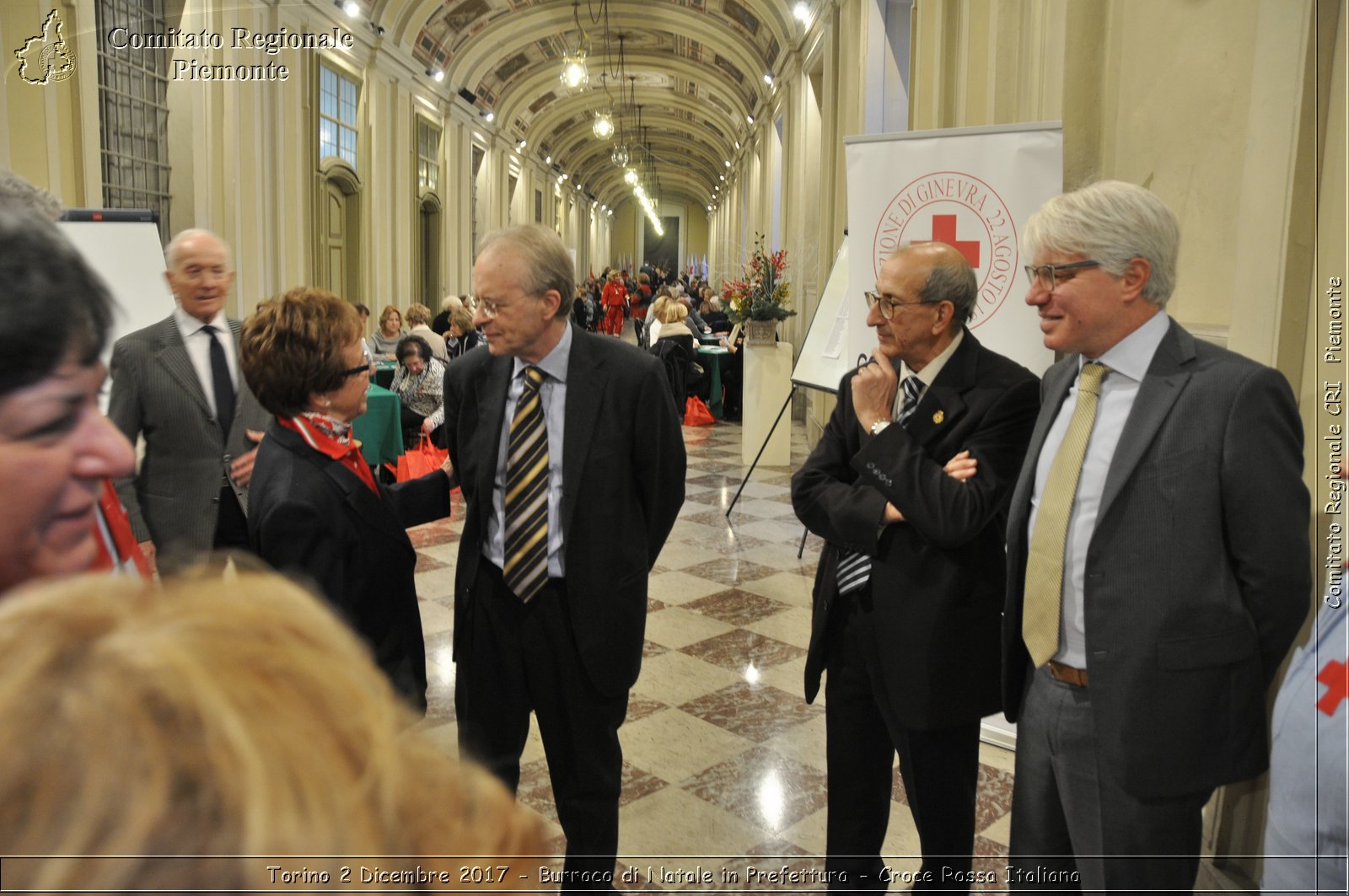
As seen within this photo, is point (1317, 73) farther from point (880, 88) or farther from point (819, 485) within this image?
point (880, 88)

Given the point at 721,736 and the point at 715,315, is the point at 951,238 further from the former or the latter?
the point at 715,315

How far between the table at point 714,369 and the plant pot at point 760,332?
3.27 metres

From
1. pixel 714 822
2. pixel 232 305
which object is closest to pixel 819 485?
pixel 714 822

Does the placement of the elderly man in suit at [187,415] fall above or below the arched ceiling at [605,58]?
below

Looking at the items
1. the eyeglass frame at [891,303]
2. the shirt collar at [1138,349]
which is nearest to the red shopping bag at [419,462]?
the eyeglass frame at [891,303]

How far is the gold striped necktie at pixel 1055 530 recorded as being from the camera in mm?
1835

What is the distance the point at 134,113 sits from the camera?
8.22m

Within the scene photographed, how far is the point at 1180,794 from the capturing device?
5.58 ft

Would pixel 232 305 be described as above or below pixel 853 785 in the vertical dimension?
above

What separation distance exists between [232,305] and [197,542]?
7203mm

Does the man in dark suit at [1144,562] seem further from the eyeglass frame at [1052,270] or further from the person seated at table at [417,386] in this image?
the person seated at table at [417,386]

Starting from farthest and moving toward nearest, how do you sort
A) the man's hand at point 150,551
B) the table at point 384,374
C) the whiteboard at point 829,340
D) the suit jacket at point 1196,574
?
the table at point 384,374
the whiteboard at point 829,340
the man's hand at point 150,551
the suit jacket at point 1196,574

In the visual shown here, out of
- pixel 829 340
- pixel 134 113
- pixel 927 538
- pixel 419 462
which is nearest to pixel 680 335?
pixel 419 462

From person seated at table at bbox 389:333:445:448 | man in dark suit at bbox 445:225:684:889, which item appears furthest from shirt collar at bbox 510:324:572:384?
person seated at table at bbox 389:333:445:448
